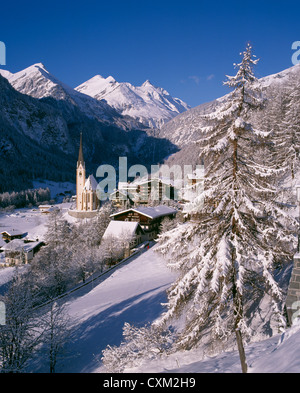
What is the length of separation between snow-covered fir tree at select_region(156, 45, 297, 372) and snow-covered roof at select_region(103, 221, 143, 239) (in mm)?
30017

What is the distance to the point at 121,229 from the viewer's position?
39.2 meters

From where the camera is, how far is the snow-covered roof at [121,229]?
37875 mm

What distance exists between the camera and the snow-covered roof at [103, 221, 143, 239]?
124 feet

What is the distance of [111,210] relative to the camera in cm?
5066

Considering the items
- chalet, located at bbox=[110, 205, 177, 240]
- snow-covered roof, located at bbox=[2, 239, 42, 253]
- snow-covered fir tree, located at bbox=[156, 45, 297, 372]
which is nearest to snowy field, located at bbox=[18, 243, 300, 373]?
snow-covered fir tree, located at bbox=[156, 45, 297, 372]

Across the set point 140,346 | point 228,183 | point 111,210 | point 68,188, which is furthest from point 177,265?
point 68,188

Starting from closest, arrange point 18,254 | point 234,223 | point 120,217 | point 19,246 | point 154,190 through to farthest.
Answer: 1. point 234,223
2. point 18,254
3. point 120,217
4. point 19,246
5. point 154,190

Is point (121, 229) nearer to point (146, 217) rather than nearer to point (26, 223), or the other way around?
point (146, 217)

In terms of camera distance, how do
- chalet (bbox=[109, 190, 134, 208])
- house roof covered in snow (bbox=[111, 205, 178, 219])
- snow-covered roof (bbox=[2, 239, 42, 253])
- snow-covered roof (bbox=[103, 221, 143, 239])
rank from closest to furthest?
snow-covered roof (bbox=[103, 221, 143, 239]) < house roof covered in snow (bbox=[111, 205, 178, 219]) < snow-covered roof (bbox=[2, 239, 42, 253]) < chalet (bbox=[109, 190, 134, 208])

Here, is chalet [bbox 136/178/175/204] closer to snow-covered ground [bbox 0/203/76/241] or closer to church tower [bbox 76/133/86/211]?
snow-covered ground [bbox 0/203/76/241]

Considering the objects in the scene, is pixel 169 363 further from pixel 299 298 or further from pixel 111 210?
pixel 111 210

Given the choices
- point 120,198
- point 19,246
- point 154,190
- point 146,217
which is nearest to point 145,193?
point 154,190

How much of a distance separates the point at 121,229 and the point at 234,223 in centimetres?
3303

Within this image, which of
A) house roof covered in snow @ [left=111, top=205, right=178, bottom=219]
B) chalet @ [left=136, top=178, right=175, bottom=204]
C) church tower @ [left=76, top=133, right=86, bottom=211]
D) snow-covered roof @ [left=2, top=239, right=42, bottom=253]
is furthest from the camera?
church tower @ [left=76, top=133, right=86, bottom=211]
